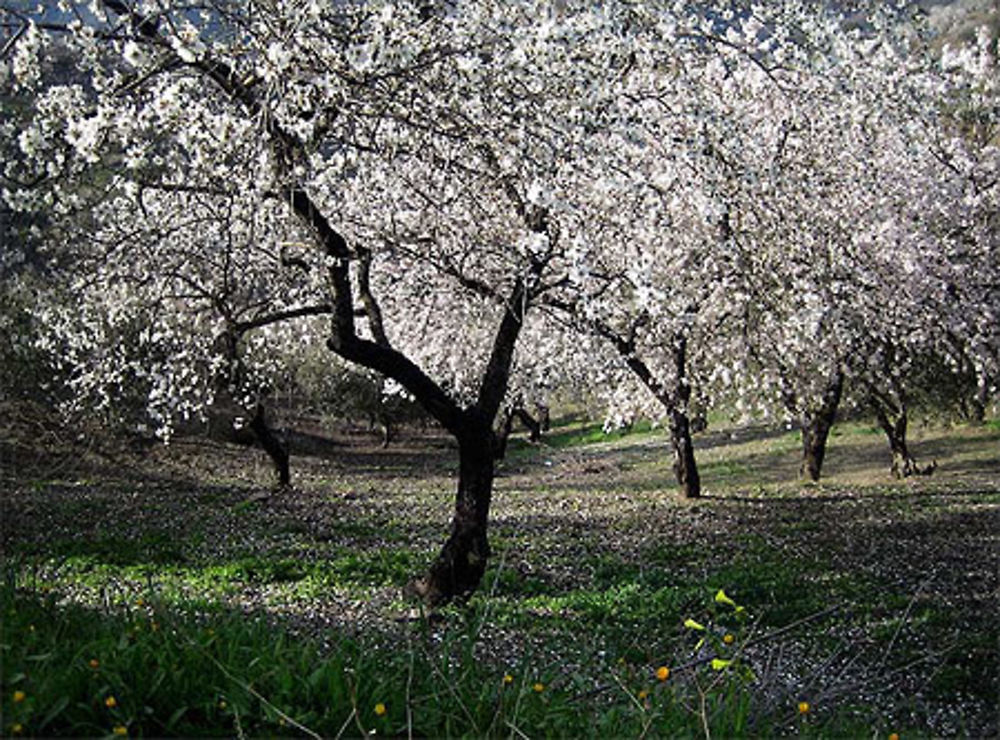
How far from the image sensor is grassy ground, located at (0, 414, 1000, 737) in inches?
136

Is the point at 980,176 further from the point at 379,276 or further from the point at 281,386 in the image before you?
the point at 281,386

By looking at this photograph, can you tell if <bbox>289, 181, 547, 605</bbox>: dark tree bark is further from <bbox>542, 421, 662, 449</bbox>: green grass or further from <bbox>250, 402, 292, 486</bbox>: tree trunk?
<bbox>542, 421, 662, 449</bbox>: green grass

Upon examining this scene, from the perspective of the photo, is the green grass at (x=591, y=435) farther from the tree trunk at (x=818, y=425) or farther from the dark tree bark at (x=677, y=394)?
the dark tree bark at (x=677, y=394)

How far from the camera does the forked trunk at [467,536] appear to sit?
8867 millimetres

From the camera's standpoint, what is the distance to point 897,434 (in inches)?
832

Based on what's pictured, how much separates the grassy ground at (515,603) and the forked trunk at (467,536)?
410mm

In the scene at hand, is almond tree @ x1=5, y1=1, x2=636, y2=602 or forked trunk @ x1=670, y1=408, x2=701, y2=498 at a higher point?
almond tree @ x1=5, y1=1, x2=636, y2=602

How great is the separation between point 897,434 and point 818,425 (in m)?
1.79

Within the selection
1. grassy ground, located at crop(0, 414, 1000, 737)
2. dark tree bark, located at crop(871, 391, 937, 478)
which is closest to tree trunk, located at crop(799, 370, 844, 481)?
grassy ground, located at crop(0, 414, 1000, 737)

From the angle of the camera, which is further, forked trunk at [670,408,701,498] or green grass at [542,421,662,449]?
green grass at [542,421,662,449]

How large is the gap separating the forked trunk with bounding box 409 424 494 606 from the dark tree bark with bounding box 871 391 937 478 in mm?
14088

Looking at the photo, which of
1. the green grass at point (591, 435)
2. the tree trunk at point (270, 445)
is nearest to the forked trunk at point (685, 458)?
the tree trunk at point (270, 445)

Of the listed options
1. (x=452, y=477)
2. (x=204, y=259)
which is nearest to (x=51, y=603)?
(x=204, y=259)

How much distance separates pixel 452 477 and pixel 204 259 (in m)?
16.5
